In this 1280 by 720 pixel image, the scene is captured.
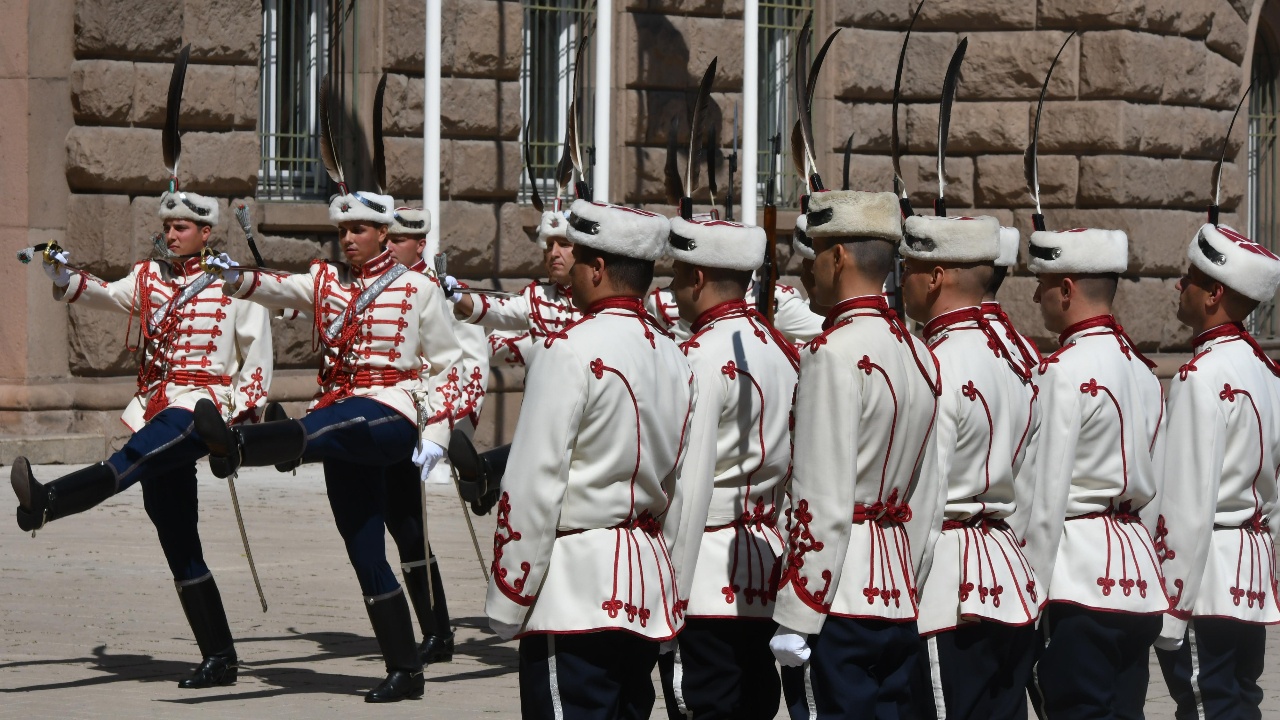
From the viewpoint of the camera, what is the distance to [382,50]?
15.0 meters

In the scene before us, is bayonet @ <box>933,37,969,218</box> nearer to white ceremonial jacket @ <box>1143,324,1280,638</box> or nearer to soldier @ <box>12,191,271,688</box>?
white ceremonial jacket @ <box>1143,324,1280,638</box>

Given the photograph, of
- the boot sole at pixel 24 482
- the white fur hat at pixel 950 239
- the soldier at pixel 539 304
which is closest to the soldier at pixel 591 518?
the white fur hat at pixel 950 239

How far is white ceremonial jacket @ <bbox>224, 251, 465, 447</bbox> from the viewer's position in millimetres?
8109

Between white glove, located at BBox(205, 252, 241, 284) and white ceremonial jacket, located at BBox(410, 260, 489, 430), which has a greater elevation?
white glove, located at BBox(205, 252, 241, 284)

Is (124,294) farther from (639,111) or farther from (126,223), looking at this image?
(639,111)

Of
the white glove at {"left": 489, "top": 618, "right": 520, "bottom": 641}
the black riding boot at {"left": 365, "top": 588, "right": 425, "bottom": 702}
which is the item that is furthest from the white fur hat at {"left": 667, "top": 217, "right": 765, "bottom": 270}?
the black riding boot at {"left": 365, "top": 588, "right": 425, "bottom": 702}

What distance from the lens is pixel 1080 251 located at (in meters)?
6.40

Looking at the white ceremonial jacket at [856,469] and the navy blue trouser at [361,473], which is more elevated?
the white ceremonial jacket at [856,469]

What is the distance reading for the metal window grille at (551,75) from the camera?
16.3m

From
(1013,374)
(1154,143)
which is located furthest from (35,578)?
(1154,143)

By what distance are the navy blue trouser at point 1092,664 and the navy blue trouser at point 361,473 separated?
2761 millimetres

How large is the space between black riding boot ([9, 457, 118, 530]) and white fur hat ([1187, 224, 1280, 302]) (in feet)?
13.1

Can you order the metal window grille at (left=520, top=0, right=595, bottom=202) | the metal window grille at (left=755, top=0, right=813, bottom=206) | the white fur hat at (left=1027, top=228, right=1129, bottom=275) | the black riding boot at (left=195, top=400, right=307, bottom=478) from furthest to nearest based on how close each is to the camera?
the metal window grille at (left=755, top=0, right=813, bottom=206) → the metal window grille at (left=520, top=0, right=595, bottom=202) → the black riding boot at (left=195, top=400, right=307, bottom=478) → the white fur hat at (left=1027, top=228, right=1129, bottom=275)

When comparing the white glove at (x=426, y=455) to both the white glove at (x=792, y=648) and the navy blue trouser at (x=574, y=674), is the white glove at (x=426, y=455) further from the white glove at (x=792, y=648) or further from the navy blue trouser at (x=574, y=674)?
the white glove at (x=792, y=648)
